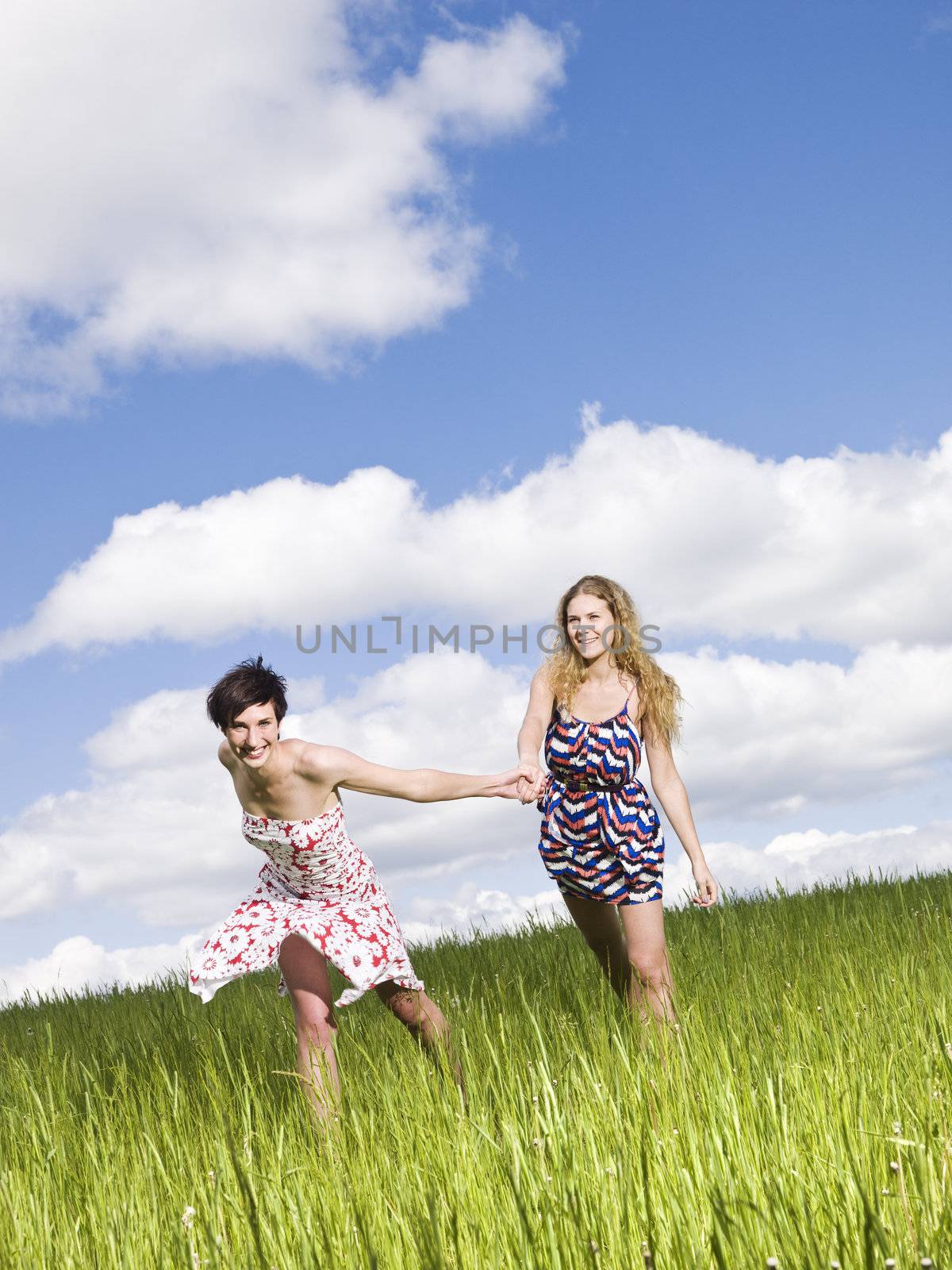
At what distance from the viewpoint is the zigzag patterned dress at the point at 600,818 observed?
18.3ft

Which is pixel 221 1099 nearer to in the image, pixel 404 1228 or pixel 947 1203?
pixel 404 1228

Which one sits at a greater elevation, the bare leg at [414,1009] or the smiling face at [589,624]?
the smiling face at [589,624]

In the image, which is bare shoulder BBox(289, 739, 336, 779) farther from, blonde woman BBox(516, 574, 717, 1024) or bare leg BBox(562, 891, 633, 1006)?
bare leg BBox(562, 891, 633, 1006)

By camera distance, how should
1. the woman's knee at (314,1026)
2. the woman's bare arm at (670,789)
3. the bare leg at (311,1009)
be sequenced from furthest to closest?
the woman's bare arm at (670,789), the woman's knee at (314,1026), the bare leg at (311,1009)

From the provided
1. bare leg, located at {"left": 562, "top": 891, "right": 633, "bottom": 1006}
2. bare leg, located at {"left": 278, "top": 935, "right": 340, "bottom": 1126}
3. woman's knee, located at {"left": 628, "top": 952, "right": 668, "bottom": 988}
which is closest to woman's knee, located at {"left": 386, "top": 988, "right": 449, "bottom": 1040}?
bare leg, located at {"left": 278, "top": 935, "right": 340, "bottom": 1126}

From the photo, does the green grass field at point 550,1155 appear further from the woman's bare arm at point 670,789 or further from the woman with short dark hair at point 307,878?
the woman's bare arm at point 670,789

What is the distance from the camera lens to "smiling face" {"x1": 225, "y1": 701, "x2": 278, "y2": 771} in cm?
494

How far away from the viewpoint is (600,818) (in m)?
5.64

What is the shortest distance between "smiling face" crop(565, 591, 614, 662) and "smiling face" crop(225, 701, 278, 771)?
172cm

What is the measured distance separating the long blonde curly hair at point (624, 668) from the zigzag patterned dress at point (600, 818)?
0.17m

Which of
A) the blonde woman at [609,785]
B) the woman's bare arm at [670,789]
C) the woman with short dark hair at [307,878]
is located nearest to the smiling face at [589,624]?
the blonde woman at [609,785]

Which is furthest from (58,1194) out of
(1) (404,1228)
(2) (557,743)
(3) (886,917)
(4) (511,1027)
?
(3) (886,917)

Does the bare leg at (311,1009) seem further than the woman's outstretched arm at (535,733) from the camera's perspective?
No

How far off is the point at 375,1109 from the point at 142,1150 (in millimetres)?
895
